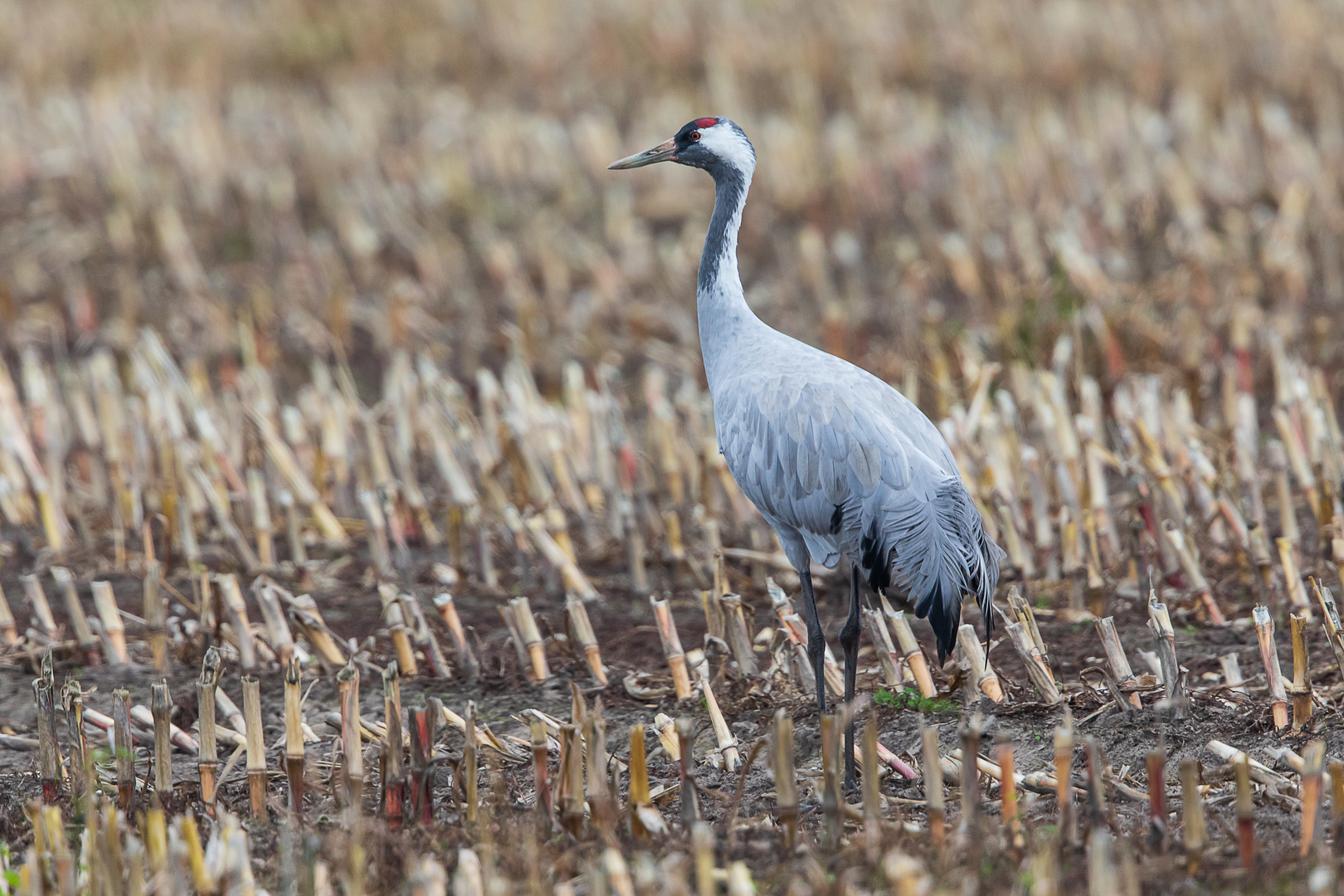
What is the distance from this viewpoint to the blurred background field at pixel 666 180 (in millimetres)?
8375

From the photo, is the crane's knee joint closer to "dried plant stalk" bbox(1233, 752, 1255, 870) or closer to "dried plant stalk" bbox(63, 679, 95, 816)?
"dried plant stalk" bbox(1233, 752, 1255, 870)

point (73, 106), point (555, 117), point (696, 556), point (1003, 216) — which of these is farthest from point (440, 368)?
point (73, 106)

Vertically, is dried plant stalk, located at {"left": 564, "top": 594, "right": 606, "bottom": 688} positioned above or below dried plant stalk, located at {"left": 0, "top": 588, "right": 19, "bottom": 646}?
below

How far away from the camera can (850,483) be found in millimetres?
4246

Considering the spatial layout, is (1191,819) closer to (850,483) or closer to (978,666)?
(978,666)

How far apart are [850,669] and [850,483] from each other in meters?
0.56

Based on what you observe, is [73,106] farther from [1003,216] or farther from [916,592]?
[916,592]

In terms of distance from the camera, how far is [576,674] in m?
4.89

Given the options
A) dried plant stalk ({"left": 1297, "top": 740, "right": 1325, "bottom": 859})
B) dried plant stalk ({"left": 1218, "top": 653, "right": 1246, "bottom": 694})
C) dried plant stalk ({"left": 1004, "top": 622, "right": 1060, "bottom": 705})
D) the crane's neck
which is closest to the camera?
dried plant stalk ({"left": 1297, "top": 740, "right": 1325, "bottom": 859})

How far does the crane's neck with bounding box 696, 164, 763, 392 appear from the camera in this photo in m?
4.85

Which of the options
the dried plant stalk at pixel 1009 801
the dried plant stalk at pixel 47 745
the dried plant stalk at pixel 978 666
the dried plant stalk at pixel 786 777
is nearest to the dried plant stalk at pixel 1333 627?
the dried plant stalk at pixel 978 666

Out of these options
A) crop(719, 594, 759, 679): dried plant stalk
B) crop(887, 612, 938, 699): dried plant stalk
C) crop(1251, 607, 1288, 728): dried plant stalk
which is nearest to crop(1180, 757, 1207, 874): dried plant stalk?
crop(1251, 607, 1288, 728): dried plant stalk

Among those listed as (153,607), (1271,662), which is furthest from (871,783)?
(153,607)

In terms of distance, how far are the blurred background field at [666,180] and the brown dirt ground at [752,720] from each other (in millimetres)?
2312
